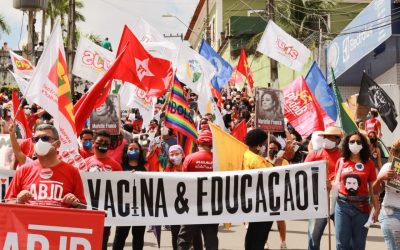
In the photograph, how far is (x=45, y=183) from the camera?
593 cm

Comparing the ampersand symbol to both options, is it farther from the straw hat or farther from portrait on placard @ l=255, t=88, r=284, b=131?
portrait on placard @ l=255, t=88, r=284, b=131

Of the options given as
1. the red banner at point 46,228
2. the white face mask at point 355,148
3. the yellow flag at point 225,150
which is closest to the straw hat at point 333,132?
the white face mask at point 355,148

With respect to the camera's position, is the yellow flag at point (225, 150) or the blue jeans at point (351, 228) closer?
the blue jeans at point (351, 228)

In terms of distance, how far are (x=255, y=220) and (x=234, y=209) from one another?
27 cm

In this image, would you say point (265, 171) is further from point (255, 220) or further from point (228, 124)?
point (228, 124)

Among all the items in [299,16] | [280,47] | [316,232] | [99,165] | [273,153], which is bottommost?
[316,232]

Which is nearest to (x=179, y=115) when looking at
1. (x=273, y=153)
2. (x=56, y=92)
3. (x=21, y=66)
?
(x=273, y=153)

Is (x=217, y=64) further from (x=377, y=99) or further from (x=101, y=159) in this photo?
(x=101, y=159)

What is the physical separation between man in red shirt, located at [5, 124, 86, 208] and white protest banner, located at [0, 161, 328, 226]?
91.2 inches

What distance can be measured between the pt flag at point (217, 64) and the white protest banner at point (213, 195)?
12792 mm

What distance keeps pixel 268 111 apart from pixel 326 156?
9.00ft

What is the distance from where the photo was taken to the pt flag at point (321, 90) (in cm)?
1352

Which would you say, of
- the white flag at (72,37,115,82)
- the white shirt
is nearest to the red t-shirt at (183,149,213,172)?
the white shirt

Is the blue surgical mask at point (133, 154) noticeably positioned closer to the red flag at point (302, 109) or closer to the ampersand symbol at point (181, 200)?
the ampersand symbol at point (181, 200)
